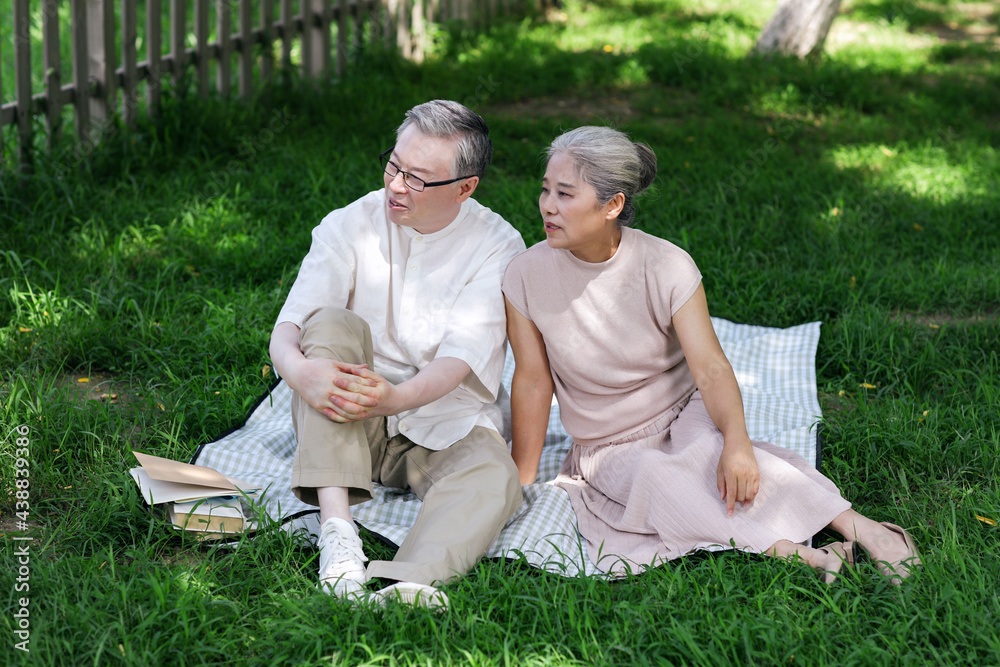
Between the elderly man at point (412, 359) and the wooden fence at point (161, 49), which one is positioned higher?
the wooden fence at point (161, 49)

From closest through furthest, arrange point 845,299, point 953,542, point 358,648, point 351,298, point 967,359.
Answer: point 358,648 < point 953,542 < point 351,298 < point 967,359 < point 845,299

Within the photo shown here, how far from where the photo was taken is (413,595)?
8.21ft

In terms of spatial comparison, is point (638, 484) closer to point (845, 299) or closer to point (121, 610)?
point (121, 610)

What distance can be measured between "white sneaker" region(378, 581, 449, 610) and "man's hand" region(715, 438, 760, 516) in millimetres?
914

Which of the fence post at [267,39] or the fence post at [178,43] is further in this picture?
the fence post at [267,39]

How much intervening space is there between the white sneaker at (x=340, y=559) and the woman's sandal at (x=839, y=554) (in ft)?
4.24

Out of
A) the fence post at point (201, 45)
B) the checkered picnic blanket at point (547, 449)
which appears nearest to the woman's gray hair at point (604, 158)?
the checkered picnic blanket at point (547, 449)

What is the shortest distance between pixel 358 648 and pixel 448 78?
238 inches

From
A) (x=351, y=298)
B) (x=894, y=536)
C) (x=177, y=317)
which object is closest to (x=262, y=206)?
(x=177, y=317)

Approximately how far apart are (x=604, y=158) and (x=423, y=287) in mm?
726

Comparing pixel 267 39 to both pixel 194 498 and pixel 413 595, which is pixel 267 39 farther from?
pixel 413 595

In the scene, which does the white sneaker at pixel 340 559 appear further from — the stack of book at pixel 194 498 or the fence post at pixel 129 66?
the fence post at pixel 129 66

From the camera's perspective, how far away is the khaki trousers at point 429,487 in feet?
8.75

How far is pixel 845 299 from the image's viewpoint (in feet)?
15.0
